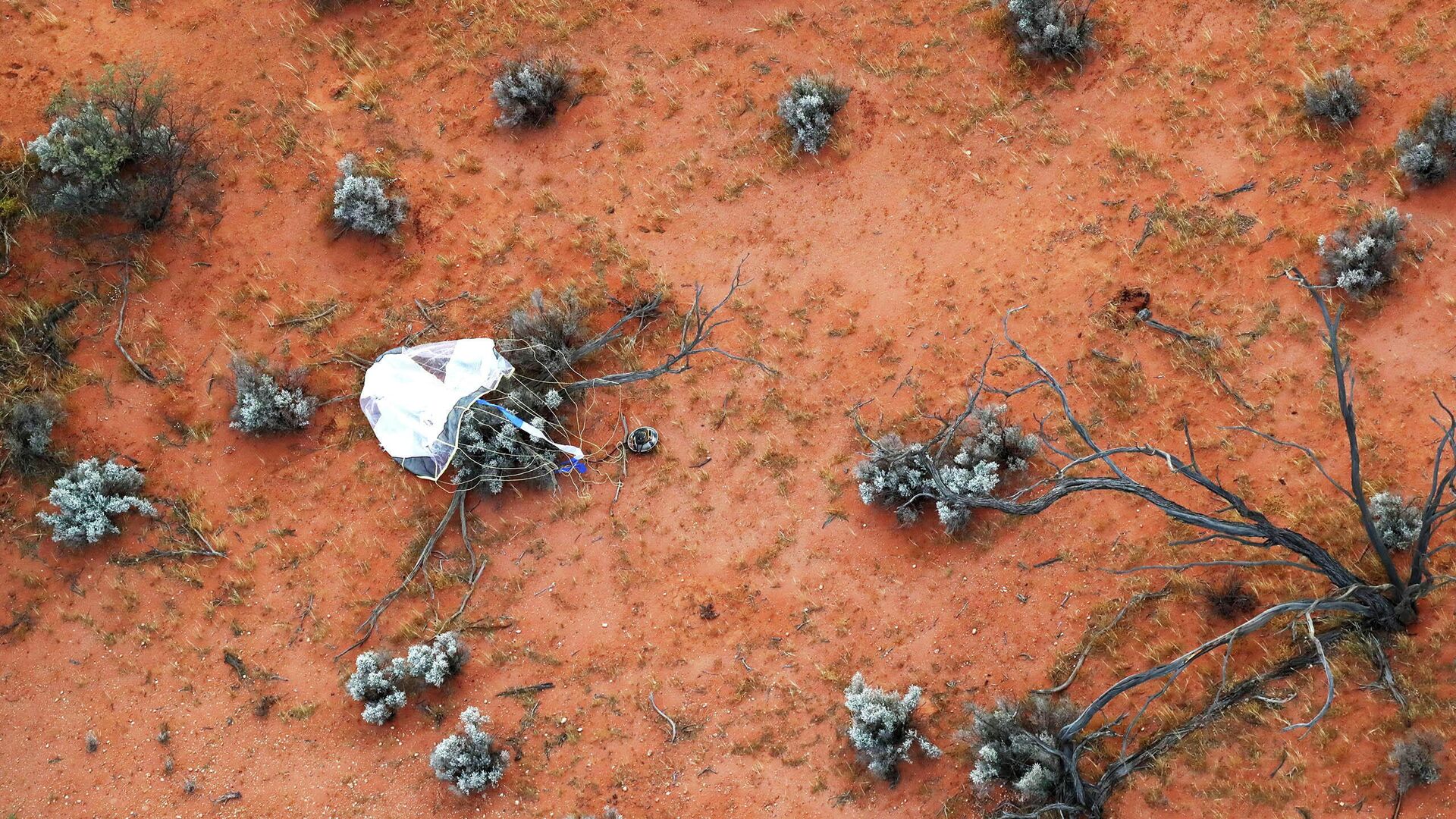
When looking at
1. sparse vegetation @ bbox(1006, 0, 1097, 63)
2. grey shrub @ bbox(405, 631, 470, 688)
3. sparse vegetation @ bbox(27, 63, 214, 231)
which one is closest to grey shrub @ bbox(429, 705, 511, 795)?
grey shrub @ bbox(405, 631, 470, 688)

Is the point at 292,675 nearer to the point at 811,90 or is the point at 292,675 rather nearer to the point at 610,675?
the point at 610,675

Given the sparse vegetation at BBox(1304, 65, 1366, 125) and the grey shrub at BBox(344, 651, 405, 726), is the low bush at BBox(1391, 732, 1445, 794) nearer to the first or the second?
the sparse vegetation at BBox(1304, 65, 1366, 125)

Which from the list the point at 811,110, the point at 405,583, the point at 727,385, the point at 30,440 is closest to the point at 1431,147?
the point at 811,110

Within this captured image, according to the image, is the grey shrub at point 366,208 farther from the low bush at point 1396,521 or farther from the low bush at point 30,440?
the low bush at point 1396,521

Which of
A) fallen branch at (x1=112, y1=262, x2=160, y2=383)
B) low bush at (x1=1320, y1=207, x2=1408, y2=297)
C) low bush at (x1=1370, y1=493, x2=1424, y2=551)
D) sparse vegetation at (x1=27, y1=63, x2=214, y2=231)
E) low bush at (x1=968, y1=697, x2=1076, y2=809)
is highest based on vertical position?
low bush at (x1=1320, y1=207, x2=1408, y2=297)

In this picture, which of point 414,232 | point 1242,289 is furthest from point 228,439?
point 1242,289

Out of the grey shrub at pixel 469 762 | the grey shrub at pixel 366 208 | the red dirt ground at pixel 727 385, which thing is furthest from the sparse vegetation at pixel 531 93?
the grey shrub at pixel 469 762

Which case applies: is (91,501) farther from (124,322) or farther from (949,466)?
(949,466)
